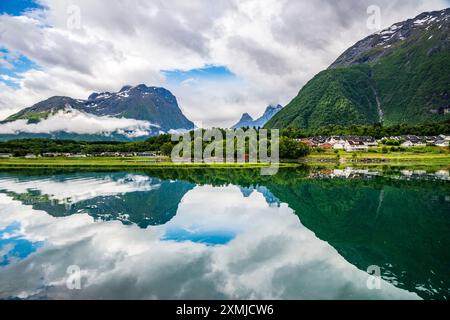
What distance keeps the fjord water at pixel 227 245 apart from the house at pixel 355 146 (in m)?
82.9

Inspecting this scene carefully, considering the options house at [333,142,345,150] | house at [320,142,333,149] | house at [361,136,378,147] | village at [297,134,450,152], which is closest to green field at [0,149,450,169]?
village at [297,134,450,152]

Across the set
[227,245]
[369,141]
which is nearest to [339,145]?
[369,141]

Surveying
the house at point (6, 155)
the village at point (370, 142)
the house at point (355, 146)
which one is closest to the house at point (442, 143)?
the village at point (370, 142)

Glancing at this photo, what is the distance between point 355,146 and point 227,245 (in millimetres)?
114983

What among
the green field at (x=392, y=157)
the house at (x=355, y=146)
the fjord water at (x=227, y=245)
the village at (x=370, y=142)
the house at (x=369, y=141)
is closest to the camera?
the fjord water at (x=227, y=245)

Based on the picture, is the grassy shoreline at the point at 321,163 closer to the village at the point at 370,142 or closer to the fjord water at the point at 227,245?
the village at the point at 370,142

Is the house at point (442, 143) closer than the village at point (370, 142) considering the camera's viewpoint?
Yes

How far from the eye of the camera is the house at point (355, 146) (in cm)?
12124

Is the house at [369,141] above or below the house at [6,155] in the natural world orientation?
above

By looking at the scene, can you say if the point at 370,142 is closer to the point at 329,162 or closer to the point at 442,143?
the point at 442,143
